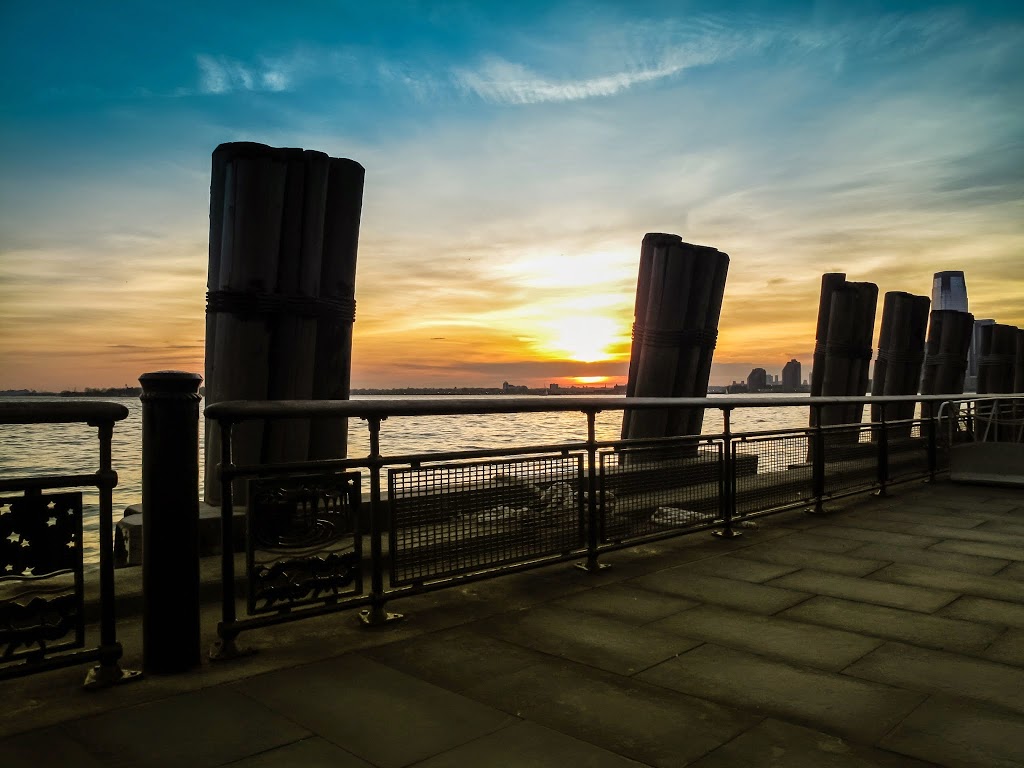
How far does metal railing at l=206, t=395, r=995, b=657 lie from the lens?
149 inches

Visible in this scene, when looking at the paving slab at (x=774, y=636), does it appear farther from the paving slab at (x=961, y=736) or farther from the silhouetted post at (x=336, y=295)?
the silhouetted post at (x=336, y=295)

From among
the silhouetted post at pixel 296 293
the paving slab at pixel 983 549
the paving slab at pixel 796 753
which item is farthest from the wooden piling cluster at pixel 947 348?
the paving slab at pixel 796 753

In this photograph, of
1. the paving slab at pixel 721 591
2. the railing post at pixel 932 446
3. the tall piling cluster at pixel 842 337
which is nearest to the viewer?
the paving slab at pixel 721 591

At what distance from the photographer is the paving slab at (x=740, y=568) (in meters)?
5.11

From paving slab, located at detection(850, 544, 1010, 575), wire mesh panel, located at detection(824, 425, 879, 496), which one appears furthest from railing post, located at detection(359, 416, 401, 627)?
wire mesh panel, located at detection(824, 425, 879, 496)

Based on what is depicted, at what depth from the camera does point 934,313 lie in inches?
816

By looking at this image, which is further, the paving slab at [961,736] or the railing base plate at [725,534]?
the railing base plate at [725,534]

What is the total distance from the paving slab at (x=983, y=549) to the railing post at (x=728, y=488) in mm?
1526

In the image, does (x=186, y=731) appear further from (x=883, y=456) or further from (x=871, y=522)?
(x=883, y=456)

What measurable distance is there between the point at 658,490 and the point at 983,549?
2.56 meters

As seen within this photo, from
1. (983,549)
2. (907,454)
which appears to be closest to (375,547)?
(983,549)

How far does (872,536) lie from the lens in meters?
6.52

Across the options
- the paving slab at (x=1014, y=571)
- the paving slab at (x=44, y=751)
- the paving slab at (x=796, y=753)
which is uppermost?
the paving slab at (x=796, y=753)

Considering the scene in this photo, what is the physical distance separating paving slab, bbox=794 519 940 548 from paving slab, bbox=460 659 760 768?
3.93 meters
